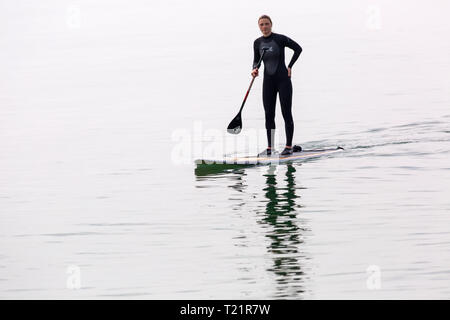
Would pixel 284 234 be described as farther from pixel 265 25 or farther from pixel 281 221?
pixel 265 25

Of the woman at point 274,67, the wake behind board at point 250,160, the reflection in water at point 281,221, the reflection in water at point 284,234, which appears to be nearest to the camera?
the reflection in water at point 284,234

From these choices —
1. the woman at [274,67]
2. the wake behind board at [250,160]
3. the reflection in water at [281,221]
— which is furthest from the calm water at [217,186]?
the woman at [274,67]

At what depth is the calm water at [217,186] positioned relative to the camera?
440 inches

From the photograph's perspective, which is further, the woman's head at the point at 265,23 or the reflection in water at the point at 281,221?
the woman's head at the point at 265,23

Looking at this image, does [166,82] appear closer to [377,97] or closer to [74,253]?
[377,97]

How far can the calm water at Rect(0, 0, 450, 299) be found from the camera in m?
11.2

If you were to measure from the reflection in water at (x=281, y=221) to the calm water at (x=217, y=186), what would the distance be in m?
0.03

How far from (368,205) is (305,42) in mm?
31304

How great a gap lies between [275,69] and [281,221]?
4477mm

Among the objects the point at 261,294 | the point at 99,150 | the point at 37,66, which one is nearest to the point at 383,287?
the point at 261,294

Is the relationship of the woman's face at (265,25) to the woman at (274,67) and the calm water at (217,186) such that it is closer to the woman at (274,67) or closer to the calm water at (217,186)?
the woman at (274,67)

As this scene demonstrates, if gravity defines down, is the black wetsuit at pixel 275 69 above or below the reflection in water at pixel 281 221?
above

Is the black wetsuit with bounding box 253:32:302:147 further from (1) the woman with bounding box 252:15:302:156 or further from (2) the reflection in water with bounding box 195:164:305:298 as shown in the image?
(2) the reflection in water with bounding box 195:164:305:298

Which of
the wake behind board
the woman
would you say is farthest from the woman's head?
the wake behind board
